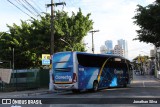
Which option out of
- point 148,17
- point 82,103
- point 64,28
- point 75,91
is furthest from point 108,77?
point 64,28

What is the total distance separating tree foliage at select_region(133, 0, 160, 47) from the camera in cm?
3494

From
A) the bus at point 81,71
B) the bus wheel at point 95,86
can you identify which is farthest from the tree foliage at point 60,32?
the bus wheel at point 95,86

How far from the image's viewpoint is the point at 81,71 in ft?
94.2

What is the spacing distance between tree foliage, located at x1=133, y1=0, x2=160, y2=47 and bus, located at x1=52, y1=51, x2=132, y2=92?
5055mm

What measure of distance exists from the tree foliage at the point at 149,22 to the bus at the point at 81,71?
5.06 meters

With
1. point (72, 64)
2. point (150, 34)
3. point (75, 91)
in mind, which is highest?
point (150, 34)

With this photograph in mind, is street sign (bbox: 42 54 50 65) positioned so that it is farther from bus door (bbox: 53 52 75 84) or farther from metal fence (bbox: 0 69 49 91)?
bus door (bbox: 53 52 75 84)

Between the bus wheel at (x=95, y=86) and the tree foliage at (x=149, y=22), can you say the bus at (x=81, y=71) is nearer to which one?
the bus wheel at (x=95, y=86)

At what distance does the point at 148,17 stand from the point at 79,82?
38.1 feet

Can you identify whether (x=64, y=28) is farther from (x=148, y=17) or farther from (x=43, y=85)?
(x=148, y=17)

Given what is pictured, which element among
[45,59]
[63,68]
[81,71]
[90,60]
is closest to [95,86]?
[90,60]

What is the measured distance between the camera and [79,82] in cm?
2838

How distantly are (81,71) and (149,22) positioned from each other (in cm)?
1070

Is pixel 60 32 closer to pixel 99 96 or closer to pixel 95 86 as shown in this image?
pixel 95 86
